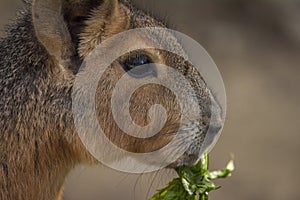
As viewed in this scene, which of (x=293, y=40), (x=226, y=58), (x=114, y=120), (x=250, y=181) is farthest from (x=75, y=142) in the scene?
(x=293, y=40)

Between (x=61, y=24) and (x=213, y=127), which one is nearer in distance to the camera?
(x=61, y=24)

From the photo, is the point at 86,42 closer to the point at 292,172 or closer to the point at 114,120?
the point at 114,120

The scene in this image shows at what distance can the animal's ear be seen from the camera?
185 inches

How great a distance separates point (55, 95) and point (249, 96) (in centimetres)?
565

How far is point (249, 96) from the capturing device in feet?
33.7

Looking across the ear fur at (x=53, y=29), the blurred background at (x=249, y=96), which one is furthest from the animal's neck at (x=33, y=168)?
the blurred background at (x=249, y=96)

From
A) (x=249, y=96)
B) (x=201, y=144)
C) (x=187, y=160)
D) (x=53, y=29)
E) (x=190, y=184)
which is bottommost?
(x=249, y=96)

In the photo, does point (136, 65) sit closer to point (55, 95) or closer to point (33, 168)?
point (55, 95)

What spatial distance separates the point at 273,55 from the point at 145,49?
632 cm

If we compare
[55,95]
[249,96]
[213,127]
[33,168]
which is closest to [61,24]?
[55,95]

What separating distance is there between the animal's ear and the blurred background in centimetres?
312

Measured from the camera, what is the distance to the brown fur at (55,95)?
189 inches

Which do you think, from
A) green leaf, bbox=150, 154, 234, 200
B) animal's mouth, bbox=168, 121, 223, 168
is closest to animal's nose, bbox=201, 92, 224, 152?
animal's mouth, bbox=168, 121, 223, 168

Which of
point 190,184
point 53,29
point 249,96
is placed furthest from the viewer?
point 249,96
